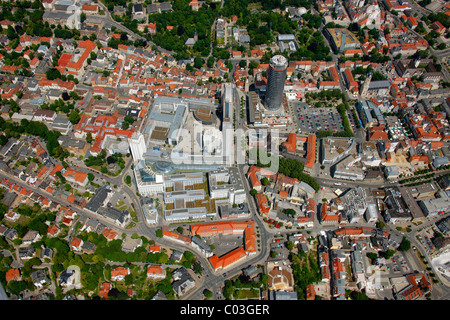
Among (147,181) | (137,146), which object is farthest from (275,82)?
(147,181)

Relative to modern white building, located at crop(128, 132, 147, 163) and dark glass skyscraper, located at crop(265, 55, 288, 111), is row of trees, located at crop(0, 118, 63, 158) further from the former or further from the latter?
dark glass skyscraper, located at crop(265, 55, 288, 111)

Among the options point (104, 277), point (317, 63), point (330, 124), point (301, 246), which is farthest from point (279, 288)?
point (317, 63)

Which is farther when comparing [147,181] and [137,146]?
[137,146]

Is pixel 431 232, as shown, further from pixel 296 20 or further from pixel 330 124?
pixel 296 20

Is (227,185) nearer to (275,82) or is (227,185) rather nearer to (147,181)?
(147,181)

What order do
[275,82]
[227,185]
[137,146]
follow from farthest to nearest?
[275,82] → [137,146] → [227,185]

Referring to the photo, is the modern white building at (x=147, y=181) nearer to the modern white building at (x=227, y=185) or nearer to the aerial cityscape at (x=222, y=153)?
the aerial cityscape at (x=222, y=153)

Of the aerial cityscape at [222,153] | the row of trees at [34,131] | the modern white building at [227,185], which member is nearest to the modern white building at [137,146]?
the aerial cityscape at [222,153]
